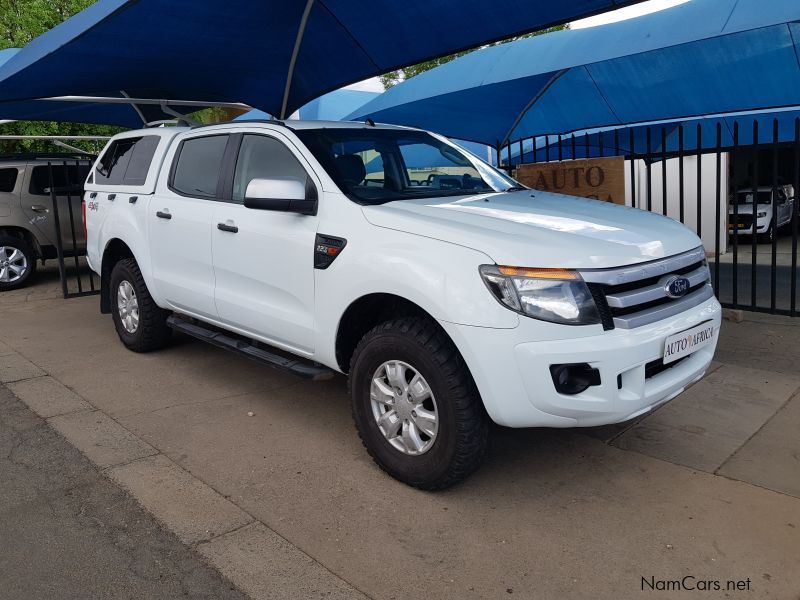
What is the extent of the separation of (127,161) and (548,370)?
182 inches

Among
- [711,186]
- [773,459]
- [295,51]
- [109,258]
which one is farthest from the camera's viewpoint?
[711,186]

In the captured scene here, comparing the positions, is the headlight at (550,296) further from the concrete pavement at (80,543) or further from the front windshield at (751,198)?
the front windshield at (751,198)

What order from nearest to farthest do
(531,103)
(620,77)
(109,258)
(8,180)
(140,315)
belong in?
(140,315) < (109,258) < (8,180) < (620,77) < (531,103)

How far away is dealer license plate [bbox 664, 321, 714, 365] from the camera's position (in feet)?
10.8

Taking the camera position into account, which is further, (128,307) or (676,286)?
(128,307)

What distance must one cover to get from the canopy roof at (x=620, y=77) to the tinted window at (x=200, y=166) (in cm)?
525

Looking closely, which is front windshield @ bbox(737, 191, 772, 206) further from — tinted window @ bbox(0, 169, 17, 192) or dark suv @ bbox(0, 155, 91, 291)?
tinted window @ bbox(0, 169, 17, 192)

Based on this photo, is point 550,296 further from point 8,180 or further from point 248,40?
point 8,180

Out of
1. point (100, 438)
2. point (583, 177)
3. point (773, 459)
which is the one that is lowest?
point (773, 459)

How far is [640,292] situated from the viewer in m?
3.25

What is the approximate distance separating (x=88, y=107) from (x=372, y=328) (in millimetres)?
9073

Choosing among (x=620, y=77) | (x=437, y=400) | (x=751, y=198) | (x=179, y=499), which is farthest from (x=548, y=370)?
(x=751, y=198)

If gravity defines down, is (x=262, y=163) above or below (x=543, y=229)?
above

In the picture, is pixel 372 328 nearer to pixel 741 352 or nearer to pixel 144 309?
pixel 144 309
